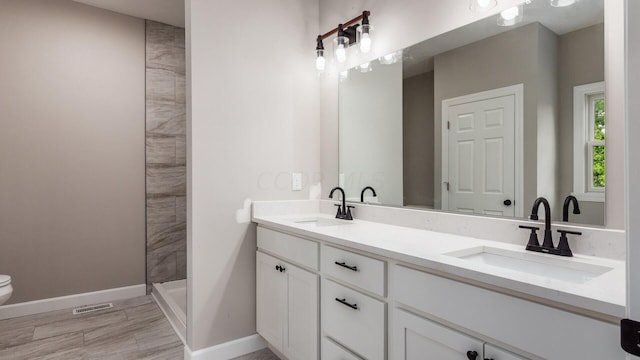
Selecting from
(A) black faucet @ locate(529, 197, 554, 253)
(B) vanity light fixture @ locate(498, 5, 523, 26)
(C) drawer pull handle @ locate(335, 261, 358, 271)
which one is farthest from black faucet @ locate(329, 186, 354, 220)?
(B) vanity light fixture @ locate(498, 5, 523, 26)

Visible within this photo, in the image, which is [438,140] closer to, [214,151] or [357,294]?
[357,294]

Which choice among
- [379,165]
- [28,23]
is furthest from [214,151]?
[28,23]

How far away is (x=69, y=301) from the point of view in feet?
9.91

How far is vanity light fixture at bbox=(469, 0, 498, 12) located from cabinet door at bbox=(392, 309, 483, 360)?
1.34m

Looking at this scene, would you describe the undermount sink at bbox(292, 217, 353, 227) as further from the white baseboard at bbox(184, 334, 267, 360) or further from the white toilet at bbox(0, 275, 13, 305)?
the white toilet at bbox(0, 275, 13, 305)

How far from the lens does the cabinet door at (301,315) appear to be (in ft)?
5.75

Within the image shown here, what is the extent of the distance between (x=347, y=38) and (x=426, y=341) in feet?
5.98

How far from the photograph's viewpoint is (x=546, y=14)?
1.43 metres

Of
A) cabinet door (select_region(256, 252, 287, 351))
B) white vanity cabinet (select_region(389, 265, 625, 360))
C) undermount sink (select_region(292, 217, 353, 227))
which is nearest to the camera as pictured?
white vanity cabinet (select_region(389, 265, 625, 360))

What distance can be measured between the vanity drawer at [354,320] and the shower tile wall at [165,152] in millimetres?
2348

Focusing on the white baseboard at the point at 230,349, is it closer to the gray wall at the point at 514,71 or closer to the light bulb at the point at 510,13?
the gray wall at the point at 514,71

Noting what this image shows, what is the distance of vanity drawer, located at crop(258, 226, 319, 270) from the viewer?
177 cm

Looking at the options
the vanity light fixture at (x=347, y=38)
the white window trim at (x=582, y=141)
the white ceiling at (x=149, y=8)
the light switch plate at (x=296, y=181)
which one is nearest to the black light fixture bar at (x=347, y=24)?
the vanity light fixture at (x=347, y=38)

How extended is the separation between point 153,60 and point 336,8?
6.46 ft
